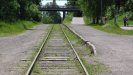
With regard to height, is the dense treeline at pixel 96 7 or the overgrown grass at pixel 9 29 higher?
the dense treeline at pixel 96 7

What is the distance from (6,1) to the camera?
54469mm

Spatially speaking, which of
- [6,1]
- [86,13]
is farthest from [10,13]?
[86,13]

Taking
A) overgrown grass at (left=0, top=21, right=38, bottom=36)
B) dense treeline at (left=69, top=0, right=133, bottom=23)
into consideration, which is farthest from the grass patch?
dense treeline at (left=69, top=0, right=133, bottom=23)

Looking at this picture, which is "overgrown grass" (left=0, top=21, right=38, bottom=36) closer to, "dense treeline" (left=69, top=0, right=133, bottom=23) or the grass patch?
the grass patch

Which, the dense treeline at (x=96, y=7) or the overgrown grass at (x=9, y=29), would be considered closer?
the overgrown grass at (x=9, y=29)

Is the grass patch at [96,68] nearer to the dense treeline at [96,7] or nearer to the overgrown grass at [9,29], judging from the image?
the overgrown grass at [9,29]

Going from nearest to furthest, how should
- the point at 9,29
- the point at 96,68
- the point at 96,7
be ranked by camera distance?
1. the point at 96,68
2. the point at 9,29
3. the point at 96,7

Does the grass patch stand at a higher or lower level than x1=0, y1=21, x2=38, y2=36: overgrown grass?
higher

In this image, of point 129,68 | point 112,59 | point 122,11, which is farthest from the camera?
point 122,11

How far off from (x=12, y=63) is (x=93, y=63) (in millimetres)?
3065

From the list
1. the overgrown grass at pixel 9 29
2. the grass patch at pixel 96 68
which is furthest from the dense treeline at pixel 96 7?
the grass patch at pixel 96 68

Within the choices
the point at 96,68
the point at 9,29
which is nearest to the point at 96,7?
the point at 9,29

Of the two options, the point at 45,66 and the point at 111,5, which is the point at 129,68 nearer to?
the point at 45,66

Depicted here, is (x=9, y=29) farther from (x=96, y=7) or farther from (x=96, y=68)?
(x=96, y=7)
